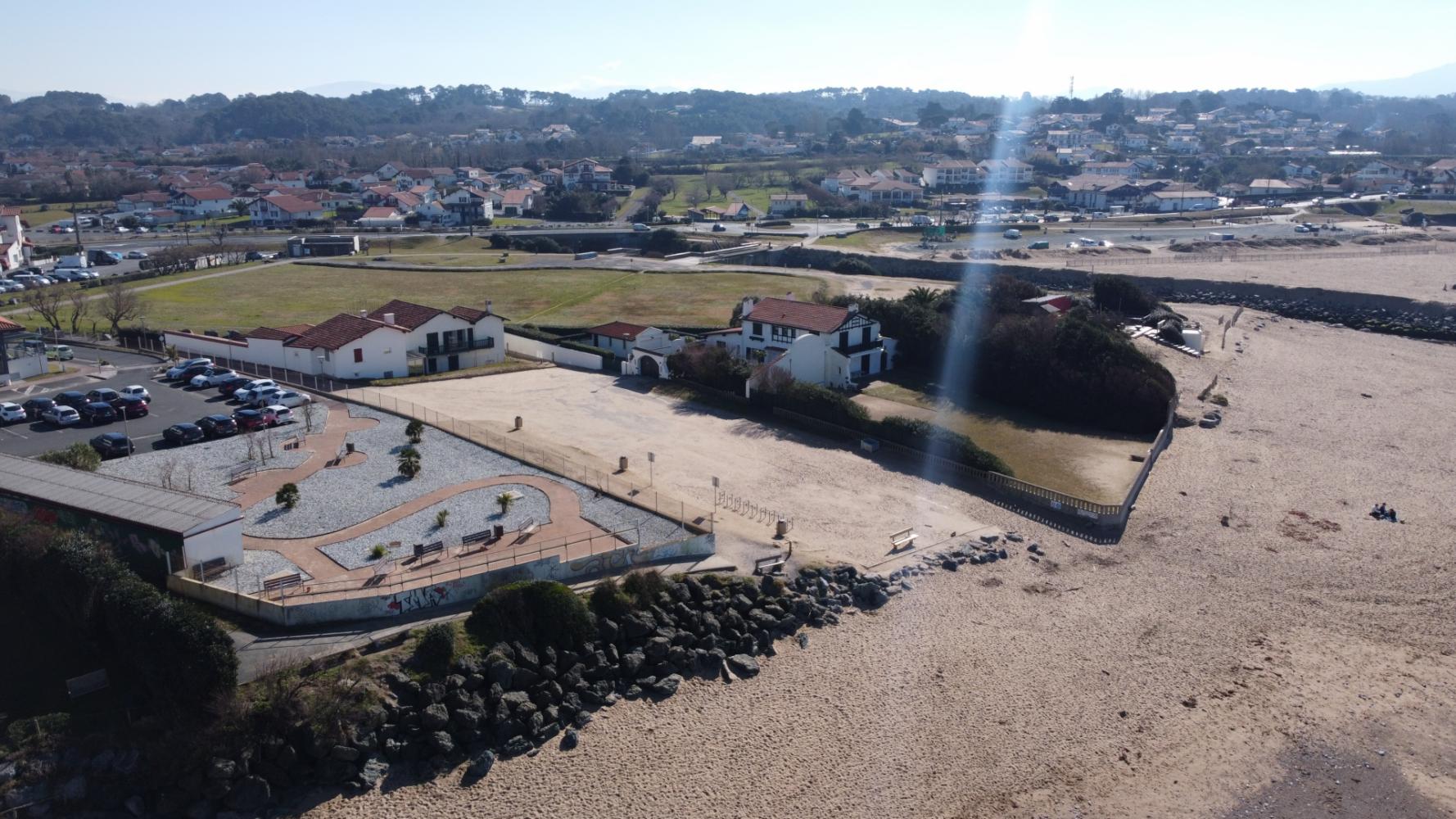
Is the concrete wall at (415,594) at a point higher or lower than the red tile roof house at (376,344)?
lower

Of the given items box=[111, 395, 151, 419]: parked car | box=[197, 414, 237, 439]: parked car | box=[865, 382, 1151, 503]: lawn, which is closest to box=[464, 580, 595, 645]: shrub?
box=[197, 414, 237, 439]: parked car

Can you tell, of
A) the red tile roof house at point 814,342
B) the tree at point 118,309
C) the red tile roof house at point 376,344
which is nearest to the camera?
the red tile roof house at point 376,344

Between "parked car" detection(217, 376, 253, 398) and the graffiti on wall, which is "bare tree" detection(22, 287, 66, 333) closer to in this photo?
"parked car" detection(217, 376, 253, 398)

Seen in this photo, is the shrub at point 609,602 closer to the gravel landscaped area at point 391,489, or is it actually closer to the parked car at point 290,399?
the gravel landscaped area at point 391,489

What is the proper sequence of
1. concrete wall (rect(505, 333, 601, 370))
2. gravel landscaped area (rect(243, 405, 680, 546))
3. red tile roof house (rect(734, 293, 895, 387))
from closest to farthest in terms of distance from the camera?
1. gravel landscaped area (rect(243, 405, 680, 546))
2. red tile roof house (rect(734, 293, 895, 387))
3. concrete wall (rect(505, 333, 601, 370))

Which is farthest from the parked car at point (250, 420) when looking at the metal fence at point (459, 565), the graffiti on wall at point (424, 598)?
the graffiti on wall at point (424, 598)

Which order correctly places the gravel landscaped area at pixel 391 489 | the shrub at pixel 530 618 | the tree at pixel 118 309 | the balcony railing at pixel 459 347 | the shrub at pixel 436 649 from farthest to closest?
the tree at pixel 118 309, the balcony railing at pixel 459 347, the gravel landscaped area at pixel 391 489, the shrub at pixel 530 618, the shrub at pixel 436 649
